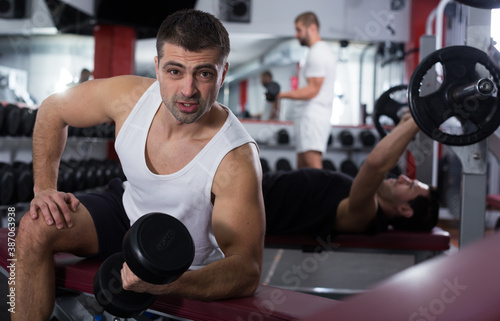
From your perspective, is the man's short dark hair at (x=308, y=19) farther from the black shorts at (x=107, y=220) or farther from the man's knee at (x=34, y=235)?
the man's knee at (x=34, y=235)

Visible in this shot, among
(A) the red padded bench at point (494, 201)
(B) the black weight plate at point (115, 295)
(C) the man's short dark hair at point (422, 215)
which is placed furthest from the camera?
(A) the red padded bench at point (494, 201)

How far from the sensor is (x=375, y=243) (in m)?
1.99

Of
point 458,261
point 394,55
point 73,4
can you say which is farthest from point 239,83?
point 458,261

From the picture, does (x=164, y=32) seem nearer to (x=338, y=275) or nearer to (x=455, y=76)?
(x=455, y=76)

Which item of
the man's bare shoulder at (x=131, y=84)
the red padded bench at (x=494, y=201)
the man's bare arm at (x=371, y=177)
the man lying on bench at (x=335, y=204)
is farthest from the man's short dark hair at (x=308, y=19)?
the man's bare shoulder at (x=131, y=84)

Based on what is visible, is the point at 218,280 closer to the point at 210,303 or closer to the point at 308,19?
the point at 210,303

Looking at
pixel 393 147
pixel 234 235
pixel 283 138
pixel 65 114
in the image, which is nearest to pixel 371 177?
pixel 393 147

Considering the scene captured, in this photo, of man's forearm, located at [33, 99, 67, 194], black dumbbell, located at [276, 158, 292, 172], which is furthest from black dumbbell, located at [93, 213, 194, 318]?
black dumbbell, located at [276, 158, 292, 172]

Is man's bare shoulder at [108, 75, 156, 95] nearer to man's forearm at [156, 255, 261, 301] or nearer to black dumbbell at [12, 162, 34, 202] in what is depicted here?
man's forearm at [156, 255, 261, 301]

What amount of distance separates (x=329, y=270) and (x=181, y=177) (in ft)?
5.82

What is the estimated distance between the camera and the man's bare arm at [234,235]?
1039 mm

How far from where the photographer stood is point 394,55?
5.84 meters

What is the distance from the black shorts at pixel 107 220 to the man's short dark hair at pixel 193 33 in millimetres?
491

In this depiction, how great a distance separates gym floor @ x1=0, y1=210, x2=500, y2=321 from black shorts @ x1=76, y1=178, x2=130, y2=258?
98 centimetres
